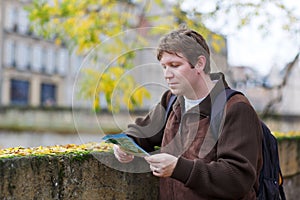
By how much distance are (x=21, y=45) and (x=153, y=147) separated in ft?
142

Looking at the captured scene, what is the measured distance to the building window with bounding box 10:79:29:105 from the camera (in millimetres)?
44344

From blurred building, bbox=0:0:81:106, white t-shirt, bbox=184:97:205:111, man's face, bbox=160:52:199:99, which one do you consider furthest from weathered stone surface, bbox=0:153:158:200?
blurred building, bbox=0:0:81:106

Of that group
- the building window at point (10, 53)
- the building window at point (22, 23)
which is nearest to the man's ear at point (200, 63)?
the building window at point (10, 53)

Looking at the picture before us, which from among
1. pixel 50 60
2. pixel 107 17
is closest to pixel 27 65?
pixel 50 60

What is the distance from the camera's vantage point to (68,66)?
4947 cm

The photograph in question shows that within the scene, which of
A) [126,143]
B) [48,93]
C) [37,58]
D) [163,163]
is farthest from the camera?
[48,93]

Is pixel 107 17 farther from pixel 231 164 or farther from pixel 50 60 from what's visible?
pixel 50 60

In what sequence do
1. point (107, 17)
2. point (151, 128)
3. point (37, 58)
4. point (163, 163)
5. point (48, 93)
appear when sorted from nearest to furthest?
point (163, 163) < point (151, 128) < point (107, 17) < point (37, 58) < point (48, 93)

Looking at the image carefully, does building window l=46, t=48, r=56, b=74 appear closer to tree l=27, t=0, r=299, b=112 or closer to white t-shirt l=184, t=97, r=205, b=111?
tree l=27, t=0, r=299, b=112

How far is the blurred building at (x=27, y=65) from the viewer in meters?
43.7

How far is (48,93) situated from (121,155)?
151 ft

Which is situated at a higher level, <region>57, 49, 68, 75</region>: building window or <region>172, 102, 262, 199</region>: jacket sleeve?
<region>57, 49, 68, 75</region>: building window

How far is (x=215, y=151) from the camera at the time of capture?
297cm

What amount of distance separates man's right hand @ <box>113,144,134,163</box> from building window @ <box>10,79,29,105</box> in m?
41.6
